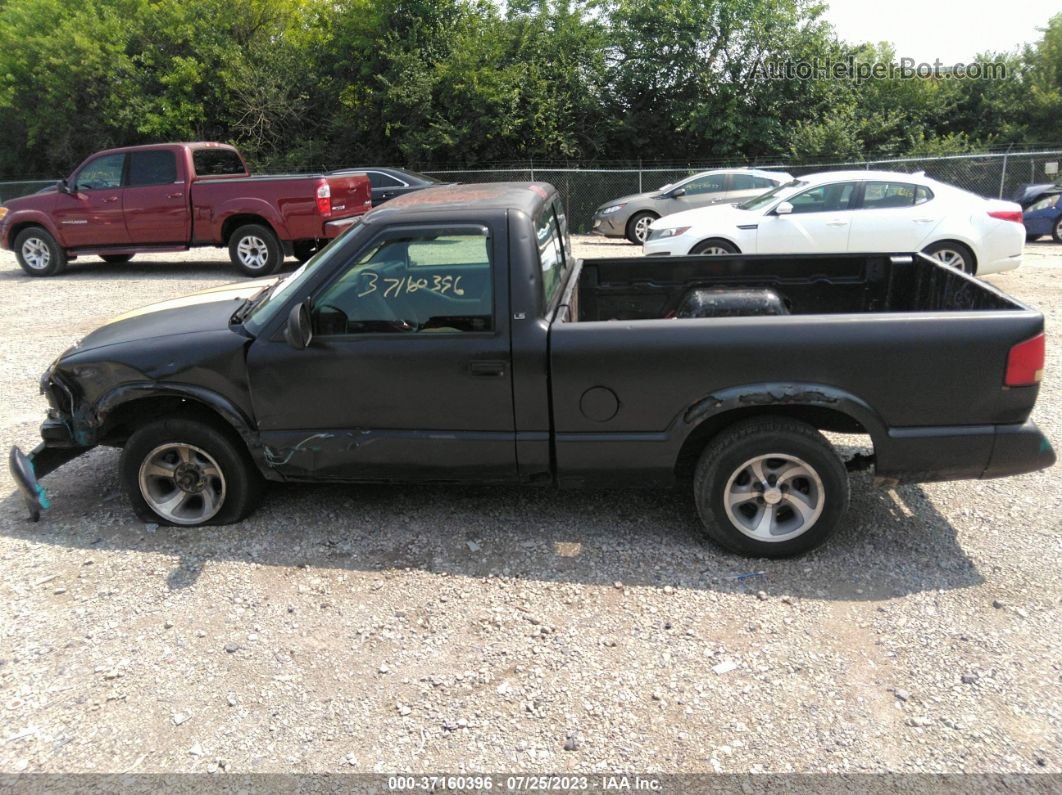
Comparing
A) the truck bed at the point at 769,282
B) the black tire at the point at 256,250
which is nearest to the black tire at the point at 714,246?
the truck bed at the point at 769,282

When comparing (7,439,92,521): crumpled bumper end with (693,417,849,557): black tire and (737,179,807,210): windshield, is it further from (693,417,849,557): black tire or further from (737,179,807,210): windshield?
(737,179,807,210): windshield

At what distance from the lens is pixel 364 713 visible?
3156 mm

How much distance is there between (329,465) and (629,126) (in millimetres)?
20886

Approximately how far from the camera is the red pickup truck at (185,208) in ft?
39.6

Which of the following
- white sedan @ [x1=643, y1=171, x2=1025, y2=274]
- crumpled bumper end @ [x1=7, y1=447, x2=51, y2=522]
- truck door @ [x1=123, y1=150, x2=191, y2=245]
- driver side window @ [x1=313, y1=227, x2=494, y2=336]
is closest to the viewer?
driver side window @ [x1=313, y1=227, x2=494, y2=336]

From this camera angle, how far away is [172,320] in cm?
468

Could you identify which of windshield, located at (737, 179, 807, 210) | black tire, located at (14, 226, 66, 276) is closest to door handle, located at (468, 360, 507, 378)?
windshield, located at (737, 179, 807, 210)

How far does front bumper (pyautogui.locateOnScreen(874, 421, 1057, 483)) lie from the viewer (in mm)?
3799

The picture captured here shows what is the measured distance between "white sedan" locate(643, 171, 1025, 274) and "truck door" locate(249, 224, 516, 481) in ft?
22.8

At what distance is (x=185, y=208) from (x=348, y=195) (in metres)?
2.46

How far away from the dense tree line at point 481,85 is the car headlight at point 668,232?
39.2ft

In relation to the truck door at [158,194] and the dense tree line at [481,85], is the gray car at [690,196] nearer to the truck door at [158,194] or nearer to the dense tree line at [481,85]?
the dense tree line at [481,85]

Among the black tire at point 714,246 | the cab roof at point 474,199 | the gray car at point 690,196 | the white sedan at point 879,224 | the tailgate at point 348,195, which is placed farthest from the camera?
the gray car at point 690,196

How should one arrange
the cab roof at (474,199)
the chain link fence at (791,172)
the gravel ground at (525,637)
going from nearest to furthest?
the gravel ground at (525,637) < the cab roof at (474,199) < the chain link fence at (791,172)
